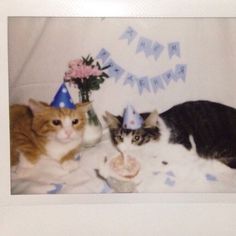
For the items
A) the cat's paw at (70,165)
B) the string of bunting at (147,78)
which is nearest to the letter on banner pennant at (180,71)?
the string of bunting at (147,78)

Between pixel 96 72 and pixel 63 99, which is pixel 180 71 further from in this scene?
pixel 63 99

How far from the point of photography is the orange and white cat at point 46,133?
116 cm

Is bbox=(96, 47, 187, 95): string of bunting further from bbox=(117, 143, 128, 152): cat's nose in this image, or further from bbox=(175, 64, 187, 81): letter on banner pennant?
bbox=(117, 143, 128, 152): cat's nose

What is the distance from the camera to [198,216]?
118 centimetres

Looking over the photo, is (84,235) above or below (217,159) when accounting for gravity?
below

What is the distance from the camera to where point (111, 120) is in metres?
1.17

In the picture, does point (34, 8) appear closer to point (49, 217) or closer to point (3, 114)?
point (3, 114)

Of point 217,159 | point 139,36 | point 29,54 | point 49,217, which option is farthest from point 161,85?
point 49,217

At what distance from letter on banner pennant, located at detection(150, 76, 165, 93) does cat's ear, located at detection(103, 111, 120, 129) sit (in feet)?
0.46

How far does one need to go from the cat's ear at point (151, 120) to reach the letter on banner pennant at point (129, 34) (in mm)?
216

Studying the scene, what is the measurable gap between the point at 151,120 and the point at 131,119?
57 millimetres

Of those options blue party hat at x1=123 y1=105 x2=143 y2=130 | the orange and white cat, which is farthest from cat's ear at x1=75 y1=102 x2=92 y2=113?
blue party hat at x1=123 y1=105 x2=143 y2=130

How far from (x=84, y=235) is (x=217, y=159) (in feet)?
1.44

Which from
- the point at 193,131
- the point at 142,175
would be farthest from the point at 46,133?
the point at 193,131
